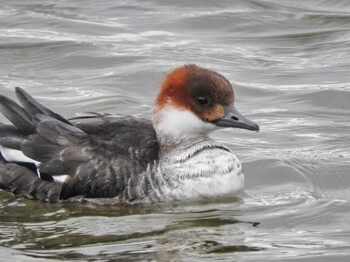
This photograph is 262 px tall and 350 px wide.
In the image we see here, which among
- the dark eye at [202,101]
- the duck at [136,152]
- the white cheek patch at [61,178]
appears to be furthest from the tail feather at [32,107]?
the dark eye at [202,101]

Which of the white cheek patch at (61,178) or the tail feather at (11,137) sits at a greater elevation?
the tail feather at (11,137)

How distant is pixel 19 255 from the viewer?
9867mm

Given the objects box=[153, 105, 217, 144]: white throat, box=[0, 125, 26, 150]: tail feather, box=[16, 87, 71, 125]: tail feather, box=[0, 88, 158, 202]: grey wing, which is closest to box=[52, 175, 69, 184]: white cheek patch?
box=[0, 88, 158, 202]: grey wing

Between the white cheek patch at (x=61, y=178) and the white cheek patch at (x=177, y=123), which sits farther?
the white cheek patch at (x=177, y=123)

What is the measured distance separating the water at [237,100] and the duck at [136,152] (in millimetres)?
166

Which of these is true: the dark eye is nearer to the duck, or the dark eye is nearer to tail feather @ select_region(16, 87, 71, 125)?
the duck

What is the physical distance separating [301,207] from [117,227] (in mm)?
1799

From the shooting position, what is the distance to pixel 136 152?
11.2m

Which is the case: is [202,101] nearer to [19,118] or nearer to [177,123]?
[177,123]

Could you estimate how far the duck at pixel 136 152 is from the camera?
11117mm

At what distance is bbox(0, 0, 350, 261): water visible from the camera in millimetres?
10250

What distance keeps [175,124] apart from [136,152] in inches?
18.7

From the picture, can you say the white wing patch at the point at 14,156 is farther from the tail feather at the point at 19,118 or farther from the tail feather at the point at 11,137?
the tail feather at the point at 19,118

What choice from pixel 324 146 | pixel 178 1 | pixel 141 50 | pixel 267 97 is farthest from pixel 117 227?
pixel 178 1
